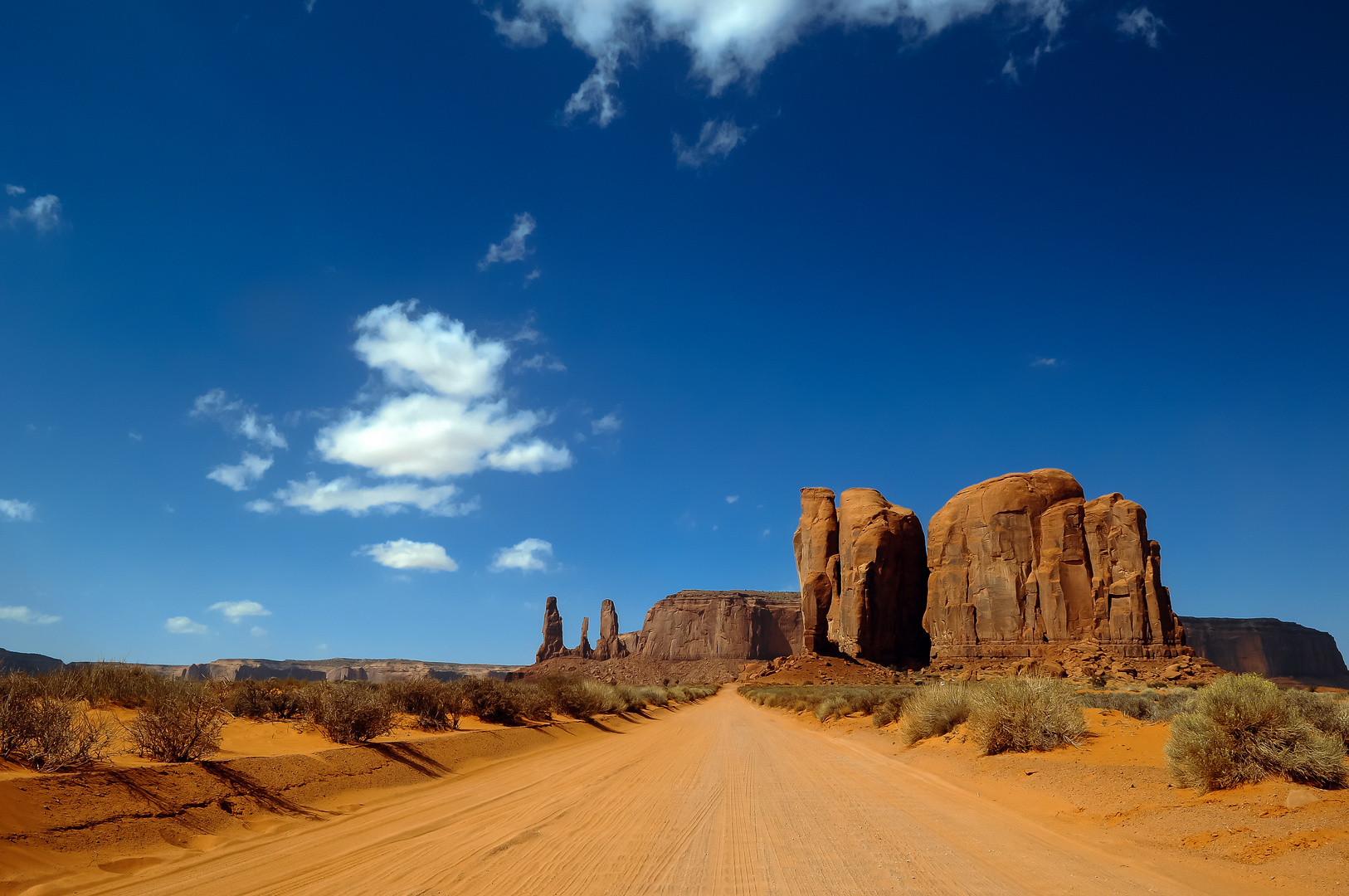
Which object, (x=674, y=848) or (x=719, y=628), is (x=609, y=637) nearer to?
(x=719, y=628)

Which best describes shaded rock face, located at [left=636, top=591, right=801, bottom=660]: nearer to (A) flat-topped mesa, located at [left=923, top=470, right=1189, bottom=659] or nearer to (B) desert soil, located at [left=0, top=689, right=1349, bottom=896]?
(A) flat-topped mesa, located at [left=923, top=470, right=1189, bottom=659]

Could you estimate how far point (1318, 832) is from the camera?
6.03 meters

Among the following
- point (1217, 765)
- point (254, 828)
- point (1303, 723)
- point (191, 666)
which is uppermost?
point (1303, 723)

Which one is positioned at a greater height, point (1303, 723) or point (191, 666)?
point (1303, 723)

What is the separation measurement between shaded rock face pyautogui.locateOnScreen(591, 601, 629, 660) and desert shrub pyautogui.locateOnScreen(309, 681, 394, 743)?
140 meters

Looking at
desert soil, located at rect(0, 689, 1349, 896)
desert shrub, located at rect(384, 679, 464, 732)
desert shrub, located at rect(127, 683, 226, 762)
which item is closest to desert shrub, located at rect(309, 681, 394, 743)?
desert soil, located at rect(0, 689, 1349, 896)

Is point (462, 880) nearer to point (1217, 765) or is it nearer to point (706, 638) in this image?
point (1217, 765)

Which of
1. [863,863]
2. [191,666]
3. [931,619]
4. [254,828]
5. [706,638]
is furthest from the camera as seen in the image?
[706,638]

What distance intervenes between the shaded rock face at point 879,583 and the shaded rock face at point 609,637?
77581 mm

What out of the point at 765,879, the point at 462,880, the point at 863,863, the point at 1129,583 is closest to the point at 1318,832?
the point at 863,863

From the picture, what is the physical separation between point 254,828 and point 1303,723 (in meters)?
11.8

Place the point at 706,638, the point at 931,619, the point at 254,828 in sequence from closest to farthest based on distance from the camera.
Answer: the point at 254,828
the point at 931,619
the point at 706,638

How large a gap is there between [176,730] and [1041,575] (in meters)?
73.3

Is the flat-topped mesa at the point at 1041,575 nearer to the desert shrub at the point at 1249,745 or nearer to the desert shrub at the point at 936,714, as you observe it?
the desert shrub at the point at 936,714
